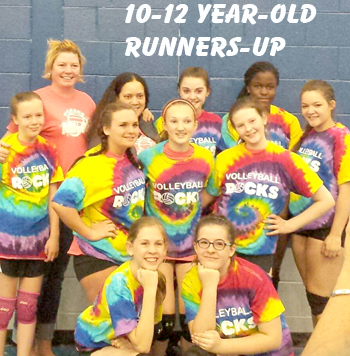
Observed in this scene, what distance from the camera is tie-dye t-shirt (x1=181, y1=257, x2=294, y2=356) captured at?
11.6 feet

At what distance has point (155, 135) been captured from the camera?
4.56 meters

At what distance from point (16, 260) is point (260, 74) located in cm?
190

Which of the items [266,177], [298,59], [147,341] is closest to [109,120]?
[266,177]

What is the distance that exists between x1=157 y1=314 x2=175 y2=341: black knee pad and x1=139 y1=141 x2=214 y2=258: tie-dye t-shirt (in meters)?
0.32

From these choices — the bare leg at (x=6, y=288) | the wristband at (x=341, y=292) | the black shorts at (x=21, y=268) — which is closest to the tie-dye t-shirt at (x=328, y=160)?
the black shorts at (x=21, y=268)

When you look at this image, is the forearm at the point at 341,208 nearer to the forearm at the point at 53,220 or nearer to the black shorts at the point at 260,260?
the black shorts at the point at 260,260

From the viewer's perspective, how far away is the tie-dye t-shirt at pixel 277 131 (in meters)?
4.64

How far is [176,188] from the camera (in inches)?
159

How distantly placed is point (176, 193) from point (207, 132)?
0.74 meters

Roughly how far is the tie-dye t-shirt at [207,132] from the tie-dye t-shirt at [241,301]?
3.92 ft

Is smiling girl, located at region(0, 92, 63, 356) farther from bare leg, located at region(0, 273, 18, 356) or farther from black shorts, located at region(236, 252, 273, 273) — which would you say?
black shorts, located at region(236, 252, 273, 273)

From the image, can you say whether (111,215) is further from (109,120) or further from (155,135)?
(155,135)

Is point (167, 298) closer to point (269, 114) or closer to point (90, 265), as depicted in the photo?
point (90, 265)

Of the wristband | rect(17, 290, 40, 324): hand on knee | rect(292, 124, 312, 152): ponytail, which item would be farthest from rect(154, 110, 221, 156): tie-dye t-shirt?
the wristband
